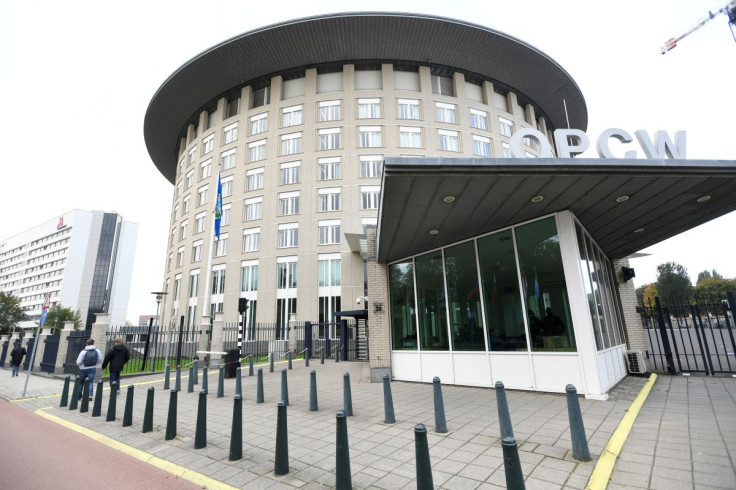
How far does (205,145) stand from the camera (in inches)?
1548

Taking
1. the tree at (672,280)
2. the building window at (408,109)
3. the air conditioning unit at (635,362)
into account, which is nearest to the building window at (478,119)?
the building window at (408,109)

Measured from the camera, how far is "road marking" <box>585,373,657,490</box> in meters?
3.67

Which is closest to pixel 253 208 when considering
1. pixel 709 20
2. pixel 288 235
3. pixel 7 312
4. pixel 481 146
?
pixel 288 235

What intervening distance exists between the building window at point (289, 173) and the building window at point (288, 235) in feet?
14.0

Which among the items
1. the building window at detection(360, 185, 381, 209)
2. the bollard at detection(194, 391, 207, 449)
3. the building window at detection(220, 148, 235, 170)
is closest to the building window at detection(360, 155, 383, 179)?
the building window at detection(360, 185, 381, 209)

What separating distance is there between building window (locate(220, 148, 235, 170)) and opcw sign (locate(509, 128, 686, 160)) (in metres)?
33.8

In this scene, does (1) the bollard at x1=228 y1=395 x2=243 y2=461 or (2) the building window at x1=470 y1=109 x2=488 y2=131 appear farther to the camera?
(2) the building window at x1=470 y1=109 x2=488 y2=131

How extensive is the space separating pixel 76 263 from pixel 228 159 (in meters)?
87.8

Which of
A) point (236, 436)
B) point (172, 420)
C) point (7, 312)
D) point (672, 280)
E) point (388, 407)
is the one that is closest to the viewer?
point (236, 436)

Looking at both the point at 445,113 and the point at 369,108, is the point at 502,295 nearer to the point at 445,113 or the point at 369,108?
the point at 369,108

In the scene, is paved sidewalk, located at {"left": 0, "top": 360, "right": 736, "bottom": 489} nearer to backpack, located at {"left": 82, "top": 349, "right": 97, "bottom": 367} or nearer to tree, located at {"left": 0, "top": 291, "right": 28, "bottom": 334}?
backpack, located at {"left": 82, "top": 349, "right": 97, "bottom": 367}

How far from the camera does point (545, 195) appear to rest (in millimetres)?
7297

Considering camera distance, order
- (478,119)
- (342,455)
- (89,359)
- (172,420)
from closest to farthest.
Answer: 1. (342,455)
2. (172,420)
3. (89,359)
4. (478,119)

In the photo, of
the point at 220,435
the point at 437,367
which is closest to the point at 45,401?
the point at 220,435
